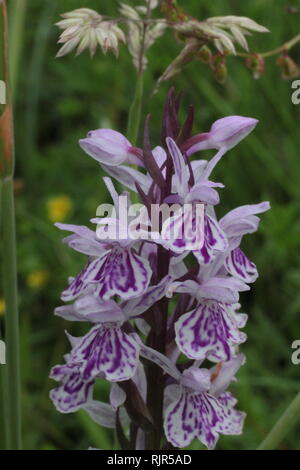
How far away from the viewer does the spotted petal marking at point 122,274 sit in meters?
0.92

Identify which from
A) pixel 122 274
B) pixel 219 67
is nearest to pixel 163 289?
pixel 122 274

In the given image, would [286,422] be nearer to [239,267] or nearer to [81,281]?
[239,267]

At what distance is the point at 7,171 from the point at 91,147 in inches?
6.6

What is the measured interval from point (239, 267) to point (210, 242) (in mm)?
106

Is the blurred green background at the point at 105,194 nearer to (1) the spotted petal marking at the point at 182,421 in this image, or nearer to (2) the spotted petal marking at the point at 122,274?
(1) the spotted petal marking at the point at 182,421

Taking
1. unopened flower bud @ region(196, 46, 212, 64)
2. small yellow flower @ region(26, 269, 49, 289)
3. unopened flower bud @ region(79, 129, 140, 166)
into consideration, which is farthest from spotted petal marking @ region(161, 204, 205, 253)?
small yellow flower @ region(26, 269, 49, 289)

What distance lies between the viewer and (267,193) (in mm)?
2061

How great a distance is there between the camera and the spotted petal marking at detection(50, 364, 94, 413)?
42.6 inches

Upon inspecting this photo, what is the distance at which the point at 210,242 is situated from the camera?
911 mm

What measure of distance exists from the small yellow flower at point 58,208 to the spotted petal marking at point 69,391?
3.26 feet

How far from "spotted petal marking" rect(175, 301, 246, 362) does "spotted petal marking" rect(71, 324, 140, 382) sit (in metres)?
0.06

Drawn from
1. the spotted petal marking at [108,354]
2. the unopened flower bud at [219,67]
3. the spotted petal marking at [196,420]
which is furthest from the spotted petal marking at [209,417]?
the unopened flower bud at [219,67]
